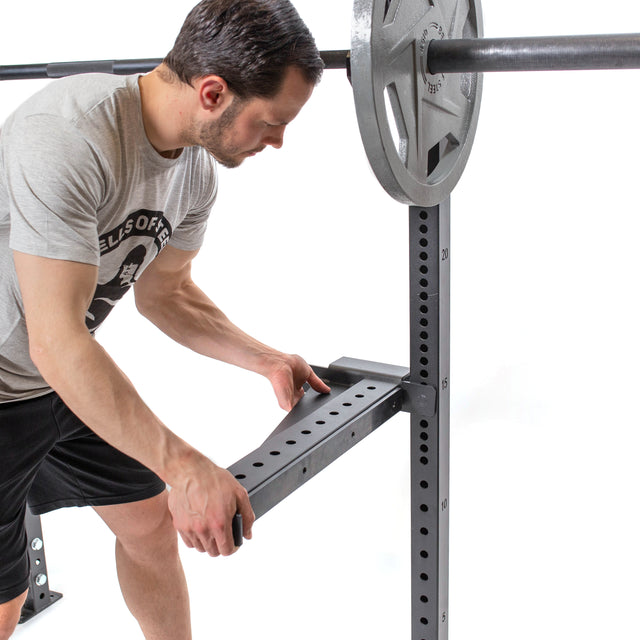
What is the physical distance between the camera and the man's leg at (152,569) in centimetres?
236

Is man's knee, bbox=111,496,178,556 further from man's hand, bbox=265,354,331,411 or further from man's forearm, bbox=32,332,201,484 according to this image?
man's forearm, bbox=32,332,201,484

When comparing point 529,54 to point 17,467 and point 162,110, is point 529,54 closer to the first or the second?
point 162,110

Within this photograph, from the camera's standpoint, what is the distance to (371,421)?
2.07m

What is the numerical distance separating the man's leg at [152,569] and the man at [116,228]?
0.36 ft

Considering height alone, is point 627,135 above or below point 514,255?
above

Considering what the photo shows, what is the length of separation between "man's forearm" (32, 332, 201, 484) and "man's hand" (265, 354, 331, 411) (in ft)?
1.71

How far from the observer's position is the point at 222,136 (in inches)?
71.4

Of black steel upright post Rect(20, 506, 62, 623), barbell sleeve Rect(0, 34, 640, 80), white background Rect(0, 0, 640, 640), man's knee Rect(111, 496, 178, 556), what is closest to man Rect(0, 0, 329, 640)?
man's knee Rect(111, 496, 178, 556)

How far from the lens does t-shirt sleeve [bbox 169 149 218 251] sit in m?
2.11

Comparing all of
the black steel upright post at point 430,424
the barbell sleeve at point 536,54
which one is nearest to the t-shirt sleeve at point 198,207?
the black steel upright post at point 430,424

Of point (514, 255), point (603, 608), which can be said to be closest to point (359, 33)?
point (514, 255)

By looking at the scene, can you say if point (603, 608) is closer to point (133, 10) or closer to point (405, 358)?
point (405, 358)

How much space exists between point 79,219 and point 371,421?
0.77m

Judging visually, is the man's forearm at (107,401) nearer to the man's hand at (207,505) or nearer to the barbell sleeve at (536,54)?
the man's hand at (207,505)
